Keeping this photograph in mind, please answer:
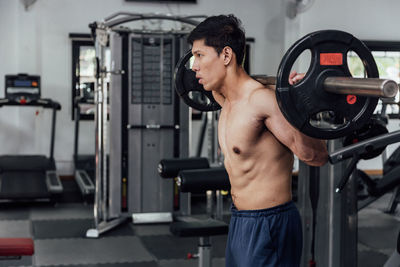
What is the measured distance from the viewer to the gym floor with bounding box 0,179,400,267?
447 centimetres

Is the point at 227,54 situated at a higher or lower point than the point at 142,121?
higher

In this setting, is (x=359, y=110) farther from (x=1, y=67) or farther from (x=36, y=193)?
(x=1, y=67)

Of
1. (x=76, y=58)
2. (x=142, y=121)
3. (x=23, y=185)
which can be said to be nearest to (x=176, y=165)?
(x=142, y=121)

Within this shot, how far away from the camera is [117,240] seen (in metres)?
5.09

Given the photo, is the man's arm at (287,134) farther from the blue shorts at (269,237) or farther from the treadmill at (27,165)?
the treadmill at (27,165)

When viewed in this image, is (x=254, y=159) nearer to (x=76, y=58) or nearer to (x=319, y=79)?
(x=319, y=79)

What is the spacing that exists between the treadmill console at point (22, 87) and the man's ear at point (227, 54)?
573 cm

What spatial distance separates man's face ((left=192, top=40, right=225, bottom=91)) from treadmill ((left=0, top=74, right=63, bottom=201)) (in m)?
4.91

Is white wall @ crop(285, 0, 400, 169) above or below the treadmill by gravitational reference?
above

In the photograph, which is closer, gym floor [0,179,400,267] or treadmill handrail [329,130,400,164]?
treadmill handrail [329,130,400,164]

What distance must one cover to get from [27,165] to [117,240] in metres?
2.54

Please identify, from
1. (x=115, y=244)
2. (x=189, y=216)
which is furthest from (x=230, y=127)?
(x=189, y=216)

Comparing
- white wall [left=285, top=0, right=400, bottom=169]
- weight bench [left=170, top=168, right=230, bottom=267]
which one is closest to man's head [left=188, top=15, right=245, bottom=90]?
weight bench [left=170, top=168, right=230, bottom=267]

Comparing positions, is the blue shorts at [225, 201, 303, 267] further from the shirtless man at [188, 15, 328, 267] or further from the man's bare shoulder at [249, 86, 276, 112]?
the man's bare shoulder at [249, 86, 276, 112]
